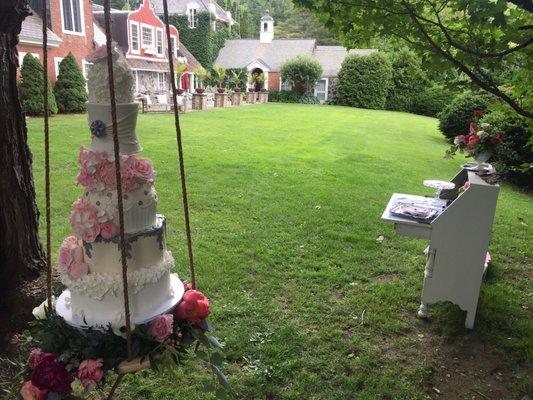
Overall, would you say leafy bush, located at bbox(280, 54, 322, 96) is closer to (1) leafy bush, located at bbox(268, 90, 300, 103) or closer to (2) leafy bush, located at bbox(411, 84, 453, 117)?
(1) leafy bush, located at bbox(268, 90, 300, 103)

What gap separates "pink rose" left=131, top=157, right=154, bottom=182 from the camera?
1.93 meters

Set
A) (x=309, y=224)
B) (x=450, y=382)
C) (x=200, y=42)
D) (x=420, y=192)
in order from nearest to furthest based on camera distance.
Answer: (x=450, y=382) < (x=309, y=224) < (x=420, y=192) < (x=200, y=42)

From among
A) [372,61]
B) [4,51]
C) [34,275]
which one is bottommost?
[34,275]

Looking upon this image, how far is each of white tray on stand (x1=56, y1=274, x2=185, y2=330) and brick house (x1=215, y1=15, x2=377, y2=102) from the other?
1277 inches

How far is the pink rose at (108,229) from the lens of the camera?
1.90m

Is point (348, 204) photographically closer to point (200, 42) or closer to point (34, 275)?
point (34, 275)

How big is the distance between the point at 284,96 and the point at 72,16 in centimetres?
1638

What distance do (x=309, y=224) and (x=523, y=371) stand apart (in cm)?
339

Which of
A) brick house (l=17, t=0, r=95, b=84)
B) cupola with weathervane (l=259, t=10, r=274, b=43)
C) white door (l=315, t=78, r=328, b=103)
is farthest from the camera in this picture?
cupola with weathervane (l=259, t=10, r=274, b=43)

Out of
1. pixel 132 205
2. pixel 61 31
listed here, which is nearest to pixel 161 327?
pixel 132 205

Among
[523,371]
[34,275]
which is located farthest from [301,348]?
[34,275]

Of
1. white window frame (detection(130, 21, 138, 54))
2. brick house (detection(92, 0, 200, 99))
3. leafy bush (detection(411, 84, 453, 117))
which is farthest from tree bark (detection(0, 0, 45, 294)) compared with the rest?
leafy bush (detection(411, 84, 453, 117))

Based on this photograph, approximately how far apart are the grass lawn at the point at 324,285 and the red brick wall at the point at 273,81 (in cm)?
2647

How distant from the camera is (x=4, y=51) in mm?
2990
